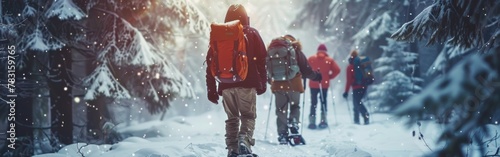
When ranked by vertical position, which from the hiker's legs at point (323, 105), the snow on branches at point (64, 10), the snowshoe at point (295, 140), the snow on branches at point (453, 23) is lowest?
the snowshoe at point (295, 140)

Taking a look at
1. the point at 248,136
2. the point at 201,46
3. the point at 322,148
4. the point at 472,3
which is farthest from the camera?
the point at 201,46

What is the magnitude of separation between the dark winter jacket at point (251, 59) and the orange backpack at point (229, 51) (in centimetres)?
26

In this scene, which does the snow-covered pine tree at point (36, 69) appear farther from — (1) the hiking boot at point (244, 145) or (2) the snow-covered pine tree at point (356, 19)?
(2) the snow-covered pine tree at point (356, 19)

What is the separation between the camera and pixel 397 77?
51.9 ft

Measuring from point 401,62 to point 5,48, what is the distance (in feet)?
43.2

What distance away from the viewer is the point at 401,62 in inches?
632

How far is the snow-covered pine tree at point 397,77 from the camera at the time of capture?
613 inches

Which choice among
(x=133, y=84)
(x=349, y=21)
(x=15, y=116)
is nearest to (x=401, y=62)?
(x=349, y=21)

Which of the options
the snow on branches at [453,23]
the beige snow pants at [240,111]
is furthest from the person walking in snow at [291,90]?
A: the snow on branches at [453,23]

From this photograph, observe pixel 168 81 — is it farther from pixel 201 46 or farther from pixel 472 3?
pixel 201 46

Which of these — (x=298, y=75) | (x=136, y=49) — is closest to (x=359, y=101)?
(x=298, y=75)

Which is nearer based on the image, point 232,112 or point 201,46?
point 232,112

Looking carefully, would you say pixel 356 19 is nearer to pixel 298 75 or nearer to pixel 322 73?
pixel 322 73

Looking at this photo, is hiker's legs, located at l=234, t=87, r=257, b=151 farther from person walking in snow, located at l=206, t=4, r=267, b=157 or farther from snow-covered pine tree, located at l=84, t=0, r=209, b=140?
snow-covered pine tree, located at l=84, t=0, r=209, b=140
